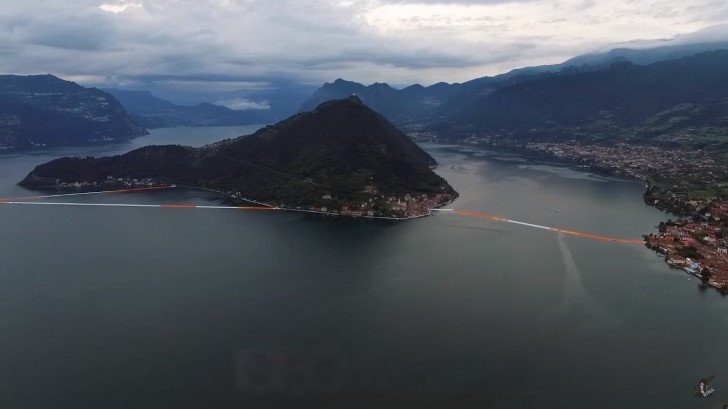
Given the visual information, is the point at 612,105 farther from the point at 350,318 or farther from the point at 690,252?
the point at 350,318

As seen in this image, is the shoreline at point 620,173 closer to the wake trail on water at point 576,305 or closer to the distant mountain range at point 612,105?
the wake trail on water at point 576,305

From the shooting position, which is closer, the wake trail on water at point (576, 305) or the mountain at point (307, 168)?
the wake trail on water at point (576, 305)

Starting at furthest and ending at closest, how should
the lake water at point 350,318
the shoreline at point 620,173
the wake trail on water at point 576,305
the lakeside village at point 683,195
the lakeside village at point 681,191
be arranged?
the lakeside village at point 681,191
the lakeside village at point 683,195
the shoreline at point 620,173
the wake trail on water at point 576,305
the lake water at point 350,318

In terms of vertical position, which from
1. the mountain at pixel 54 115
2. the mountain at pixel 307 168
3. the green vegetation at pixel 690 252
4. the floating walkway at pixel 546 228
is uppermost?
the mountain at pixel 54 115

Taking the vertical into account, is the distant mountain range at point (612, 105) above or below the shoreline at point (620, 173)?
above

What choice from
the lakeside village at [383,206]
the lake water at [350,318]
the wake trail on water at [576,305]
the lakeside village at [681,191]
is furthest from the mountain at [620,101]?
the wake trail on water at [576,305]

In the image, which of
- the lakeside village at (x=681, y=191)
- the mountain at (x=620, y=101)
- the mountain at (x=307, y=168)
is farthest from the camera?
the mountain at (x=620, y=101)

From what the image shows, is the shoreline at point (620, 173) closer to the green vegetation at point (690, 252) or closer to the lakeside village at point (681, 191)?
the lakeside village at point (681, 191)
